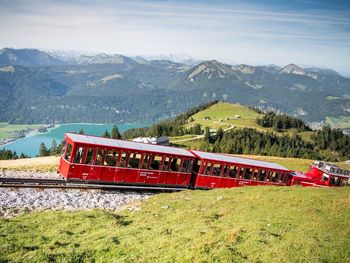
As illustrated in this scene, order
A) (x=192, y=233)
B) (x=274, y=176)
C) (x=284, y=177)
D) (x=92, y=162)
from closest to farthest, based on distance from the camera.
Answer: (x=192, y=233), (x=92, y=162), (x=274, y=176), (x=284, y=177)

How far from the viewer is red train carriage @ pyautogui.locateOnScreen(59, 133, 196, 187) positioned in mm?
27188

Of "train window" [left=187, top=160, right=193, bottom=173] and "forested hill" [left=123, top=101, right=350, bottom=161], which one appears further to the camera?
"forested hill" [left=123, top=101, right=350, bottom=161]

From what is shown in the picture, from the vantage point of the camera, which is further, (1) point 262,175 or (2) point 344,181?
(2) point 344,181

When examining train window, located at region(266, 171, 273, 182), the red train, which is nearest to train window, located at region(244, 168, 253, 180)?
the red train

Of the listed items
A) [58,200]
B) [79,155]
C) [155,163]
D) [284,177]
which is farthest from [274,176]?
[58,200]

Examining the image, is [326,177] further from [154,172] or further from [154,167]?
[154,172]

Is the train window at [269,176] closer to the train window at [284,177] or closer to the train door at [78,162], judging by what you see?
the train window at [284,177]

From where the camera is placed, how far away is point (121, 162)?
29328 millimetres

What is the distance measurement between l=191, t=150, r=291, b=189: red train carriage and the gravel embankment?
7.29 m

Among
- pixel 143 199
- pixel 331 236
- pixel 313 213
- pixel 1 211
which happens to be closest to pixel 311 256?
pixel 331 236

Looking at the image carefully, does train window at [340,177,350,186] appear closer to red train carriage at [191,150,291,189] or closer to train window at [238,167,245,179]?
red train carriage at [191,150,291,189]

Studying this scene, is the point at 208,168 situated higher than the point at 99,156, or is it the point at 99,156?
the point at 99,156

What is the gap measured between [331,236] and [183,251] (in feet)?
26.1

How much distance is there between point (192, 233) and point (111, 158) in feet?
44.5
